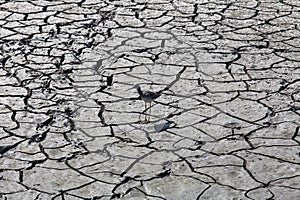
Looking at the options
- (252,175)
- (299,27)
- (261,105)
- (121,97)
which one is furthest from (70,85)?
(299,27)

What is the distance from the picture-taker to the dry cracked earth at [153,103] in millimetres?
3035

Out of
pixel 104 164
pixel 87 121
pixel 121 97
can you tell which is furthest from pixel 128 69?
pixel 104 164

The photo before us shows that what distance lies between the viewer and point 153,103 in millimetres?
3672

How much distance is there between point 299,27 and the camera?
4.61 meters

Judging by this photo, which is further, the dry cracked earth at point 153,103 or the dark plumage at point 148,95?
the dark plumage at point 148,95

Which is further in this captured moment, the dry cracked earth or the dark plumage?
the dark plumage

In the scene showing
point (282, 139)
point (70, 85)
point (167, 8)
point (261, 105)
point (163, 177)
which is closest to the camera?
point (163, 177)

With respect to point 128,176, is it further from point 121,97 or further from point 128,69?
point 128,69

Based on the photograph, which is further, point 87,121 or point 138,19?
point 138,19

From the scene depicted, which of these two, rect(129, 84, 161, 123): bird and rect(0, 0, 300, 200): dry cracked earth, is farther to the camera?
rect(129, 84, 161, 123): bird

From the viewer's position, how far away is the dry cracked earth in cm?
304

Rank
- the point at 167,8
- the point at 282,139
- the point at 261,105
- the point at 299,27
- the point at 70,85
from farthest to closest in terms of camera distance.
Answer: the point at 167,8
the point at 299,27
the point at 70,85
the point at 261,105
the point at 282,139

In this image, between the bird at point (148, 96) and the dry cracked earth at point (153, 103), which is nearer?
the dry cracked earth at point (153, 103)

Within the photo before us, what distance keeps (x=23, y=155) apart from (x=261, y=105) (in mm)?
1187
